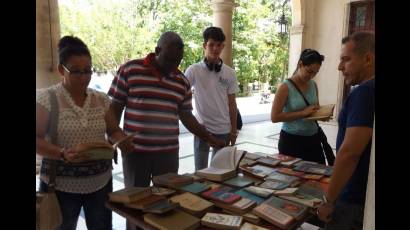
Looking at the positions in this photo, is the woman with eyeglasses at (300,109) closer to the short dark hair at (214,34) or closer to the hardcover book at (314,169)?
the hardcover book at (314,169)

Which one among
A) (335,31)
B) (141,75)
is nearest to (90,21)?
(335,31)

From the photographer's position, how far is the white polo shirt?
120 inches

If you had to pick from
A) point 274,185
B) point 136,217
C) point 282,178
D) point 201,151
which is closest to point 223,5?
point 201,151

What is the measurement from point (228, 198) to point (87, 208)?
2.69 feet

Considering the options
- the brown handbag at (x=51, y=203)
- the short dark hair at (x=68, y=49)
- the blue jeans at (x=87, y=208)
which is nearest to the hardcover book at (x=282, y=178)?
the blue jeans at (x=87, y=208)

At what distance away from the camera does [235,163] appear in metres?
2.28

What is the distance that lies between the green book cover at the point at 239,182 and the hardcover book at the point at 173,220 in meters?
0.53

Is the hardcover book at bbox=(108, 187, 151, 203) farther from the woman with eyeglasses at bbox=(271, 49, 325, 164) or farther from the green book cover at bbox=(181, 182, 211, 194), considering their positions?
the woman with eyeglasses at bbox=(271, 49, 325, 164)

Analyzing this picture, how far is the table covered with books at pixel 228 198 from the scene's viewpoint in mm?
1556

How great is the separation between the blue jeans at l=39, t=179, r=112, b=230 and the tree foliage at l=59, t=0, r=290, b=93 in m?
13.8

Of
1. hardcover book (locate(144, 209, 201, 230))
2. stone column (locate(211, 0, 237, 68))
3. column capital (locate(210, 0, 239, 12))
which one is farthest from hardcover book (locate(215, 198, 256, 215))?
column capital (locate(210, 0, 239, 12))
